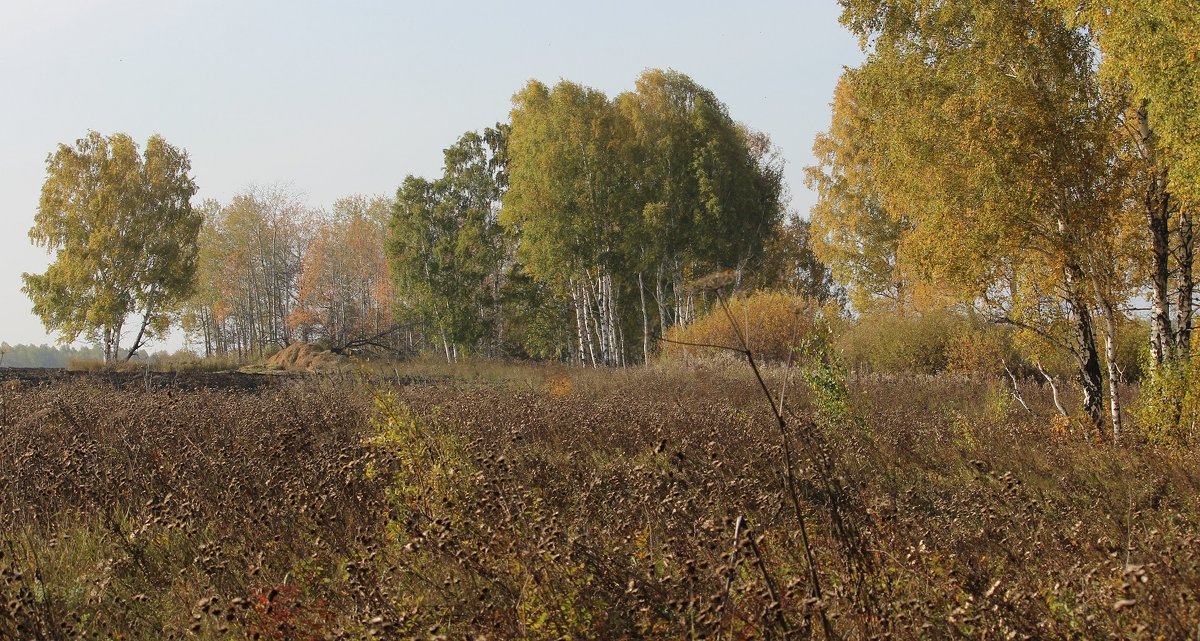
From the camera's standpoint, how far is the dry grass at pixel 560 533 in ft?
10.8

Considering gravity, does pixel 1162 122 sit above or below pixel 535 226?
below

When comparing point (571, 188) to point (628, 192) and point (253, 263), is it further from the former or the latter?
point (253, 263)

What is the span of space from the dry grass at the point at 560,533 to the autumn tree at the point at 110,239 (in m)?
26.4

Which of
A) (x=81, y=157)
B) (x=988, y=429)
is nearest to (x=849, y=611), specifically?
(x=988, y=429)

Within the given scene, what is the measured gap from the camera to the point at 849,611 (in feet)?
9.84

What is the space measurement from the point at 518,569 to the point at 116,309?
33596mm

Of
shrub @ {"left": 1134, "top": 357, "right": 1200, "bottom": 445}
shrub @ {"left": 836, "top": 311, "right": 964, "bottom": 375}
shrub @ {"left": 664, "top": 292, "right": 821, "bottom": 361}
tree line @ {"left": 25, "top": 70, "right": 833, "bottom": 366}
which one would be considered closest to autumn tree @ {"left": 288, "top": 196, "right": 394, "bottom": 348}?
tree line @ {"left": 25, "top": 70, "right": 833, "bottom": 366}

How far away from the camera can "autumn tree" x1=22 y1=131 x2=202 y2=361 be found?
3269 centimetres

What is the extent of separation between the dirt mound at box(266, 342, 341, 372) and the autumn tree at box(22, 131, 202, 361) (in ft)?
20.7

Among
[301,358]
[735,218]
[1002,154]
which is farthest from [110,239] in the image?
[1002,154]

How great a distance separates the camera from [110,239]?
1293 inches

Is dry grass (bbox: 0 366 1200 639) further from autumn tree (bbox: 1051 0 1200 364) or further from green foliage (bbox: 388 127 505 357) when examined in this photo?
green foliage (bbox: 388 127 505 357)

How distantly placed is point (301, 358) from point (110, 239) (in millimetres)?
9171

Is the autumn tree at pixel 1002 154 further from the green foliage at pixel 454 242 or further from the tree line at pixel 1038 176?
the green foliage at pixel 454 242
